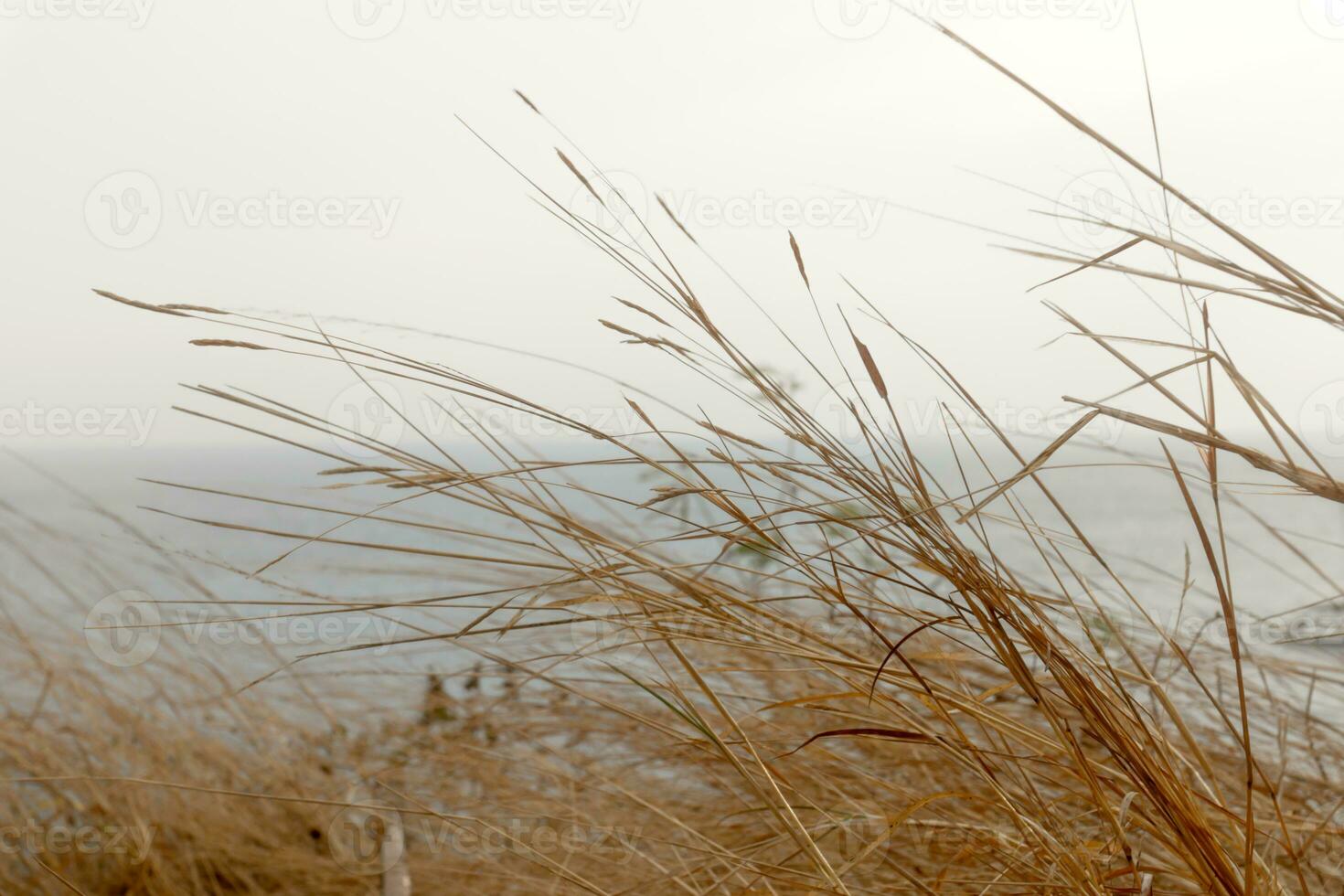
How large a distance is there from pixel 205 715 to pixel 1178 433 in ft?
6.21

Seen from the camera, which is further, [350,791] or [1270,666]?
[350,791]

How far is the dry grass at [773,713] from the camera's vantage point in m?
0.62

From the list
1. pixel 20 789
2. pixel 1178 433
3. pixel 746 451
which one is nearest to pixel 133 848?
pixel 20 789

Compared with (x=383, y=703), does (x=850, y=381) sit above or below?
above

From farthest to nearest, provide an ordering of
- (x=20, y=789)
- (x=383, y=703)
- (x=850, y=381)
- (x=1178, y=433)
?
(x=383, y=703) < (x=20, y=789) < (x=850, y=381) < (x=1178, y=433)

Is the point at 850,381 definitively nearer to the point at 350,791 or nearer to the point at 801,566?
the point at 801,566

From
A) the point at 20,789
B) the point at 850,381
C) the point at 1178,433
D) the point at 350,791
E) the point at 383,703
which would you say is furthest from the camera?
the point at 383,703

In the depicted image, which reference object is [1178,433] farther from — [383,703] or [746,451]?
[383,703]

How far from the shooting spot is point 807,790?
3.91 feet

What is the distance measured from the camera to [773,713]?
152 cm

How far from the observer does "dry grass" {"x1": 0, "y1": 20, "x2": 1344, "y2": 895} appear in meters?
0.62

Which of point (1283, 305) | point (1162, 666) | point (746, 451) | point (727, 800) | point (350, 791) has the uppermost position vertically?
point (1283, 305)

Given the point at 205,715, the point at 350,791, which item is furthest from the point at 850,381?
the point at 205,715

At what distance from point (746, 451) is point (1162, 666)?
3.30 feet
